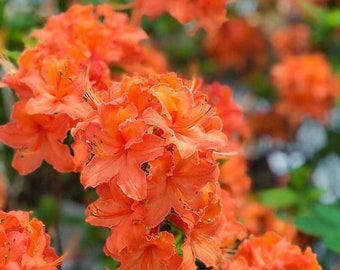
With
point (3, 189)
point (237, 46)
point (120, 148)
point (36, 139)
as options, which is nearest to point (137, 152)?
point (120, 148)

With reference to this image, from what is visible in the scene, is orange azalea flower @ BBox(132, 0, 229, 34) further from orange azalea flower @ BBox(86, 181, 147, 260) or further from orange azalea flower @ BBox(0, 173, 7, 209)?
orange azalea flower @ BBox(0, 173, 7, 209)

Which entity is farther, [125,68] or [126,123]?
[125,68]

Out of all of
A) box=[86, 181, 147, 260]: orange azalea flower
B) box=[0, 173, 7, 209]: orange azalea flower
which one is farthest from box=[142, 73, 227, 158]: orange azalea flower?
box=[0, 173, 7, 209]: orange azalea flower

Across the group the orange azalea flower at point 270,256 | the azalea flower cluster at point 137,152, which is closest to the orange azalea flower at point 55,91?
the azalea flower cluster at point 137,152

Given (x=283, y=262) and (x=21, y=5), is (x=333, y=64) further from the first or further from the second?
(x=283, y=262)

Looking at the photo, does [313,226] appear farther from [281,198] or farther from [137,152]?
[137,152]

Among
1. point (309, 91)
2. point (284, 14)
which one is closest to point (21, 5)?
point (309, 91)
